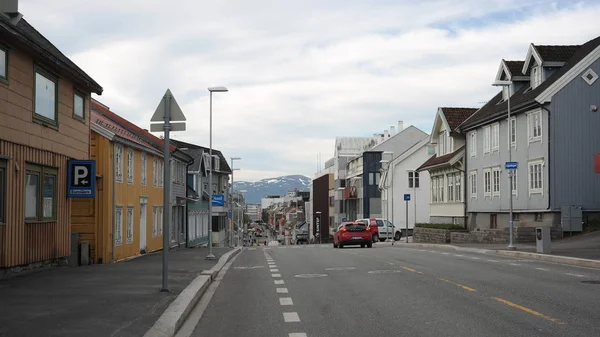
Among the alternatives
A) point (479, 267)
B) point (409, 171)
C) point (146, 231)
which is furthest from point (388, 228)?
point (479, 267)

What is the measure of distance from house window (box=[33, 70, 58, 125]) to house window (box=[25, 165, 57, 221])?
133 cm

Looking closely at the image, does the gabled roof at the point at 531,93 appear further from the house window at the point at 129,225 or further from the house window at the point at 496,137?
the house window at the point at 129,225

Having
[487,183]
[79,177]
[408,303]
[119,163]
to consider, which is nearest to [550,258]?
[408,303]

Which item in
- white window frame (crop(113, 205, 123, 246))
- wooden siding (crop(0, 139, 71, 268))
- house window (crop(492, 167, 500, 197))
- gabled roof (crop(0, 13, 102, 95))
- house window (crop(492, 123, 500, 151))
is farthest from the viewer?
house window (crop(492, 167, 500, 197))

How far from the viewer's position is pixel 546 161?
1412 inches

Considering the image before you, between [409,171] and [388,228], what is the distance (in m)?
14.7

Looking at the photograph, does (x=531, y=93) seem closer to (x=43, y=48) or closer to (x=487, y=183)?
(x=487, y=183)

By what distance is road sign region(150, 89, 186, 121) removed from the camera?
13.3m

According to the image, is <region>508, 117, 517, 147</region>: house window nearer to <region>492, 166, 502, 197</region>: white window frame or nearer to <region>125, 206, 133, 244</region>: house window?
<region>492, 166, 502, 197</region>: white window frame

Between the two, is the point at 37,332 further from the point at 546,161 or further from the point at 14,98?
the point at 546,161

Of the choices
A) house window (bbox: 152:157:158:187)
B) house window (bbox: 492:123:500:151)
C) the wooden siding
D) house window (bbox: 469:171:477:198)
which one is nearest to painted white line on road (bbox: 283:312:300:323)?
the wooden siding

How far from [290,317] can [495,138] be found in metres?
34.4

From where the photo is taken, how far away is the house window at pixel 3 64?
628 inches

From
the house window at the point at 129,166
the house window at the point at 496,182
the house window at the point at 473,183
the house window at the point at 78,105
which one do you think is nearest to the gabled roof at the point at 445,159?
the house window at the point at 473,183
